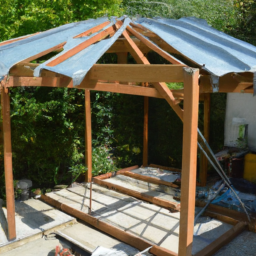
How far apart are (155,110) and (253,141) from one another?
102 inches

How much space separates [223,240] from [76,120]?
4.10 m

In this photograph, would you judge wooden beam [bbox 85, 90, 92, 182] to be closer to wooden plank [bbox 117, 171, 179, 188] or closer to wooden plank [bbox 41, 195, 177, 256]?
wooden plank [bbox 117, 171, 179, 188]

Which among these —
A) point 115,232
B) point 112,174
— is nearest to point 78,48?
point 115,232

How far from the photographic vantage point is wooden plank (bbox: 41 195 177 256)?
4062 millimetres

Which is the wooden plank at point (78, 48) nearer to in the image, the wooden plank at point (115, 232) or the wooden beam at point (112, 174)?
the wooden plank at point (115, 232)

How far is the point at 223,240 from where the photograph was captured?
14.2ft

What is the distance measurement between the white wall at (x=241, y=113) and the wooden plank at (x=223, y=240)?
2.61m

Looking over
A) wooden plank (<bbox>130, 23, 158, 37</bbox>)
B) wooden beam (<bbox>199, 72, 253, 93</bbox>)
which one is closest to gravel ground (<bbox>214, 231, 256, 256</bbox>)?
wooden beam (<bbox>199, 72, 253, 93</bbox>)

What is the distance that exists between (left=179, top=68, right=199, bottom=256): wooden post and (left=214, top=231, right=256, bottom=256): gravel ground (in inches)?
57.3

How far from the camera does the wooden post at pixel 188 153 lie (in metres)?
2.83

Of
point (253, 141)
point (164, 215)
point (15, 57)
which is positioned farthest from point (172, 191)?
point (15, 57)

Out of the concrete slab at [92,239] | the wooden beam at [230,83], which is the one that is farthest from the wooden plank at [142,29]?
the concrete slab at [92,239]

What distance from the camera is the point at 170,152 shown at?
804 centimetres

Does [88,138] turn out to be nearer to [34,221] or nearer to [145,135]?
[145,135]
